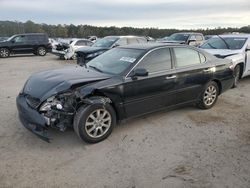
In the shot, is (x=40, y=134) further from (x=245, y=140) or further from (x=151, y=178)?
(x=245, y=140)

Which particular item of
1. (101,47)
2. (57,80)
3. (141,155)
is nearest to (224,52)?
(141,155)

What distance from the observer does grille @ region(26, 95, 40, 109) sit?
4535 millimetres

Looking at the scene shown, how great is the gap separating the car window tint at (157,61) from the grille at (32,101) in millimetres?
1894

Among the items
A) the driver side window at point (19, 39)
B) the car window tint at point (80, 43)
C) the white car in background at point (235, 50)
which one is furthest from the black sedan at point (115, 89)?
the driver side window at point (19, 39)

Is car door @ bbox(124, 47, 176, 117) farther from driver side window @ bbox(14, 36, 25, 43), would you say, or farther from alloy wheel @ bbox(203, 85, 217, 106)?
driver side window @ bbox(14, 36, 25, 43)

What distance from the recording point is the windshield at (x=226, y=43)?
9570 millimetres

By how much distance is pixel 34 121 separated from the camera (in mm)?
4418

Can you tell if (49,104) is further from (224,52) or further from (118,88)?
(224,52)

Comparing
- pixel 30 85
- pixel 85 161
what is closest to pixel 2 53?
pixel 30 85

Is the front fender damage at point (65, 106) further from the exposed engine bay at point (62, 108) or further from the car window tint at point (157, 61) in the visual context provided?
the car window tint at point (157, 61)

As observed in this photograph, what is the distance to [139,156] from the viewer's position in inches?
166

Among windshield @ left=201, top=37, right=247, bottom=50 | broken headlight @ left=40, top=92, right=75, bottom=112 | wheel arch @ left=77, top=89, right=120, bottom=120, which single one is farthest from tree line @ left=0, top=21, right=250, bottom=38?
broken headlight @ left=40, top=92, right=75, bottom=112

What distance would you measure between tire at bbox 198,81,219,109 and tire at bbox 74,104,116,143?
2497 millimetres

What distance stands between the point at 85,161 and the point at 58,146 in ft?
2.31
